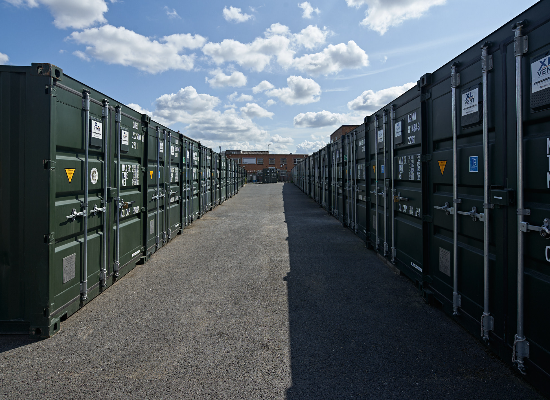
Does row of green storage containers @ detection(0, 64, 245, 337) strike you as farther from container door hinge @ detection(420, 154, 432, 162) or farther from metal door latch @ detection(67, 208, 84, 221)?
container door hinge @ detection(420, 154, 432, 162)

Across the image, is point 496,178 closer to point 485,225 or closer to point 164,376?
point 485,225

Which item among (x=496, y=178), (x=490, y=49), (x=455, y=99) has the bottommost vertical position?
(x=496, y=178)

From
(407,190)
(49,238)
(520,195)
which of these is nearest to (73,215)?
(49,238)

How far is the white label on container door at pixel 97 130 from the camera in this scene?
4.46 m

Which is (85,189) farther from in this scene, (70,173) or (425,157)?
(425,157)

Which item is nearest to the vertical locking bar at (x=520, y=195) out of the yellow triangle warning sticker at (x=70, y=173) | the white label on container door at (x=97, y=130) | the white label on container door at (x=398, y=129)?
the white label on container door at (x=398, y=129)

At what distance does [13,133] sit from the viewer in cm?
356

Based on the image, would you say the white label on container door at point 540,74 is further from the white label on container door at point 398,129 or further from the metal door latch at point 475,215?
the white label on container door at point 398,129

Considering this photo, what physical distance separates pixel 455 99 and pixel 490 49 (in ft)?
2.31

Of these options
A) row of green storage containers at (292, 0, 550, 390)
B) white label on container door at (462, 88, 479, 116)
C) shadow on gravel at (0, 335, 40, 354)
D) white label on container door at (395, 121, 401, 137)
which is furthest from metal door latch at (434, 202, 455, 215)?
shadow on gravel at (0, 335, 40, 354)

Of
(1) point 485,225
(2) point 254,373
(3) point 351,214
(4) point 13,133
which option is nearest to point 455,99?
(1) point 485,225

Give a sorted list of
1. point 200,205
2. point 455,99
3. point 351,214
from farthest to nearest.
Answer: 1. point 200,205
2. point 351,214
3. point 455,99

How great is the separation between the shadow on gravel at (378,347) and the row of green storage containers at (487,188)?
10.3 inches

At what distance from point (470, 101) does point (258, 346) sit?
340cm
